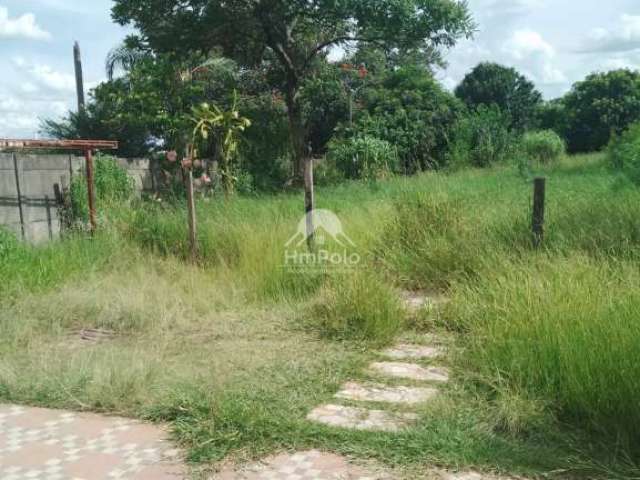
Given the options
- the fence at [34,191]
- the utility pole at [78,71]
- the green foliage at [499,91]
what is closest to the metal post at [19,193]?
the fence at [34,191]

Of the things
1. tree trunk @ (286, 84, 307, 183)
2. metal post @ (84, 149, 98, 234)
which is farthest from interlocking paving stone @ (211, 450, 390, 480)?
tree trunk @ (286, 84, 307, 183)

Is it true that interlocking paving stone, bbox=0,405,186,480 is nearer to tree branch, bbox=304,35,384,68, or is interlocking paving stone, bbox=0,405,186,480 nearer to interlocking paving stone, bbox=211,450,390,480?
interlocking paving stone, bbox=211,450,390,480

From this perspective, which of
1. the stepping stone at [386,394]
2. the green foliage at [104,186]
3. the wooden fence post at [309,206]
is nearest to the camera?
the stepping stone at [386,394]

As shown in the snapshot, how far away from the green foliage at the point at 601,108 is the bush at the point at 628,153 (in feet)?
32.5

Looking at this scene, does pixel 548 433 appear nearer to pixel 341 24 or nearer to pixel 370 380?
pixel 370 380

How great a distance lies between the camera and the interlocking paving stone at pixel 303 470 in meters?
2.49

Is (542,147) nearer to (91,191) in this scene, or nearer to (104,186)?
(104,186)

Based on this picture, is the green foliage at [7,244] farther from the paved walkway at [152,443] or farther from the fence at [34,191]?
the paved walkway at [152,443]

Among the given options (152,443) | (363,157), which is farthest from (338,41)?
(152,443)

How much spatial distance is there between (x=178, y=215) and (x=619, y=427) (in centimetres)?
577

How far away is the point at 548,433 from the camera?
2785 mm

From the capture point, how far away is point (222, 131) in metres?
12.1

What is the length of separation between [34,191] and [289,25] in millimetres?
9790

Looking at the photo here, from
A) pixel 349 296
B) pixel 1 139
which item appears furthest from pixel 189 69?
pixel 349 296
